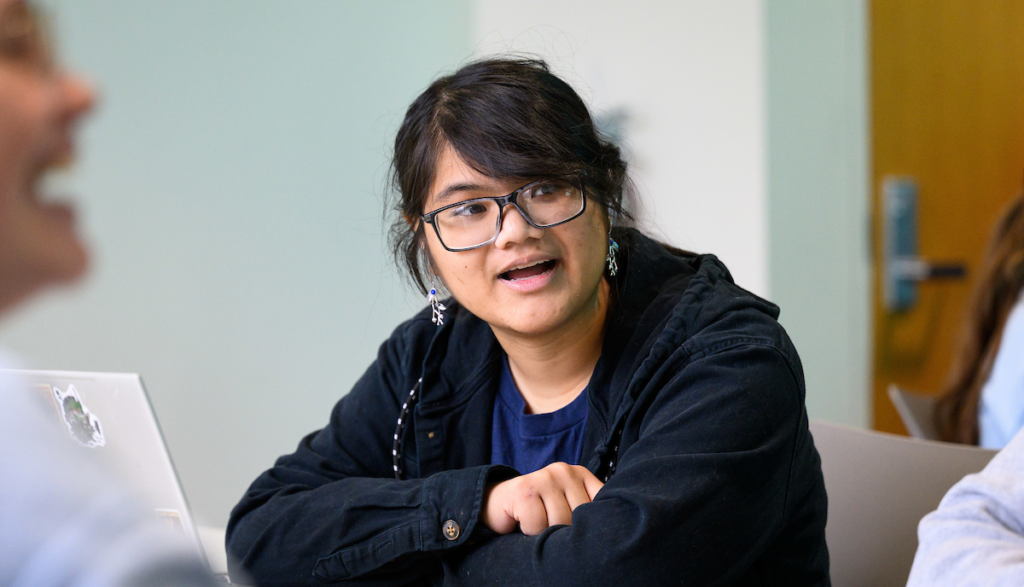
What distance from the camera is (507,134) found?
1.24m

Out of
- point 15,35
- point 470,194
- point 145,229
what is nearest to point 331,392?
point 145,229

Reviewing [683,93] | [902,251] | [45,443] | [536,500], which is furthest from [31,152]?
[902,251]

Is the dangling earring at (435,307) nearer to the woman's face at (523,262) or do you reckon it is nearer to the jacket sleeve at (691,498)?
the woman's face at (523,262)

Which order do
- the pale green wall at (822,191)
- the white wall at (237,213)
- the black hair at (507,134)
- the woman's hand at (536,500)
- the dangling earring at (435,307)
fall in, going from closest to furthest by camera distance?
the woman's hand at (536,500)
the black hair at (507,134)
the dangling earring at (435,307)
the white wall at (237,213)
the pale green wall at (822,191)

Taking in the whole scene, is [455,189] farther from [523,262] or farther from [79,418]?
[79,418]

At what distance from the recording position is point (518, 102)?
49.7 inches

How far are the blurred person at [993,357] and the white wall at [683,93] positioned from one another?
0.82 meters

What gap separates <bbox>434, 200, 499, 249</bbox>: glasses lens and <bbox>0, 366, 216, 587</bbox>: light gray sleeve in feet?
2.69

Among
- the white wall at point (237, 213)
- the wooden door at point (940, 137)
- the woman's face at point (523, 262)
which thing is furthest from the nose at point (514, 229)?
the wooden door at point (940, 137)

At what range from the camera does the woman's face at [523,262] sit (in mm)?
1260

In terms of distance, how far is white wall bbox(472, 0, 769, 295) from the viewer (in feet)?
9.23

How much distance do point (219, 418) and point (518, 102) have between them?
5.98 ft

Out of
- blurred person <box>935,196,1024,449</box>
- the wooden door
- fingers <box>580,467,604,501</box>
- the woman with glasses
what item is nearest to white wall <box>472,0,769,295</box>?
the wooden door

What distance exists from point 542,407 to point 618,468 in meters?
0.30
